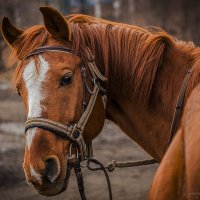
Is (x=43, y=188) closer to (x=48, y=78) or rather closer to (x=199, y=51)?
(x=48, y=78)

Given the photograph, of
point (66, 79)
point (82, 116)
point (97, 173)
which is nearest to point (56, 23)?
point (66, 79)

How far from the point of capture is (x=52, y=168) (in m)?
2.64

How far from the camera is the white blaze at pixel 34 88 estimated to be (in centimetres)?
263

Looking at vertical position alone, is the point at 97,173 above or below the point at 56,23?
below

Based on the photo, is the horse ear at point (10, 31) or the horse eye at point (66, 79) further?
the horse ear at point (10, 31)

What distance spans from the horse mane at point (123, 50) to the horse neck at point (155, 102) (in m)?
0.01

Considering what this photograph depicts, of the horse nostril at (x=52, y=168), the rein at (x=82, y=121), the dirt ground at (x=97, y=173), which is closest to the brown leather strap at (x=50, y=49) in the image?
the rein at (x=82, y=121)

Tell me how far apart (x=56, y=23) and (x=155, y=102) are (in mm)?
734

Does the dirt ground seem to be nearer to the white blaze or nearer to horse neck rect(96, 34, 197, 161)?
horse neck rect(96, 34, 197, 161)

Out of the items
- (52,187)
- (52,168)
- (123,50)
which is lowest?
(52,187)

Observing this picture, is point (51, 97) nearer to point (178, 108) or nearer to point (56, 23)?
point (56, 23)

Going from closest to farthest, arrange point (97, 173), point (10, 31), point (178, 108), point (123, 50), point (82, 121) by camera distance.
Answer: point (178, 108)
point (82, 121)
point (123, 50)
point (10, 31)
point (97, 173)

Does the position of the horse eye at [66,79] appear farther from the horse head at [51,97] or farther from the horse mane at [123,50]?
the horse mane at [123,50]

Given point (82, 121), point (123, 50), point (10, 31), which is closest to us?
point (82, 121)
